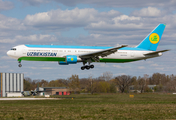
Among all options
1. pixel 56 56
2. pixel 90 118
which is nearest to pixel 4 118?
pixel 90 118

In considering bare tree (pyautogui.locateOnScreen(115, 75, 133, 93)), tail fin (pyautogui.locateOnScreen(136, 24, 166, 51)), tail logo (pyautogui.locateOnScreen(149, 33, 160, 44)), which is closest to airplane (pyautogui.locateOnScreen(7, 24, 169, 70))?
tail fin (pyautogui.locateOnScreen(136, 24, 166, 51))

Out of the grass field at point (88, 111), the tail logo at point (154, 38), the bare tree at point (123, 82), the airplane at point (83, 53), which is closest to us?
the grass field at point (88, 111)

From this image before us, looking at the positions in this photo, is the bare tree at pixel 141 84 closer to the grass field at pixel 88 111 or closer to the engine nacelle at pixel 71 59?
the engine nacelle at pixel 71 59

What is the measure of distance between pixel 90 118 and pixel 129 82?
430 ft

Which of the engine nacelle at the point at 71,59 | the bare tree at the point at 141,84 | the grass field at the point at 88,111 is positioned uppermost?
the engine nacelle at the point at 71,59

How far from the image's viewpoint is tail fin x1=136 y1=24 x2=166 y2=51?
65.1 metres

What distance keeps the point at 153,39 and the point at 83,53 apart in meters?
21.4

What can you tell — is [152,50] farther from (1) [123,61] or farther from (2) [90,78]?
(2) [90,78]

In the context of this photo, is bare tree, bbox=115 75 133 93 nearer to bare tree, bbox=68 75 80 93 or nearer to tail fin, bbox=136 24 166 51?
bare tree, bbox=68 75 80 93

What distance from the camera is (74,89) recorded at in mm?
156375

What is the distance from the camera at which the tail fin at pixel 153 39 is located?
213 feet

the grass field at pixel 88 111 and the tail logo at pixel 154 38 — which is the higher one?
the tail logo at pixel 154 38

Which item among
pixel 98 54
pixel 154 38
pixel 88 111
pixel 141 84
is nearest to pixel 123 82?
pixel 141 84

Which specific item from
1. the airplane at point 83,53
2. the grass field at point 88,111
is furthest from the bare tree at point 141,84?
the grass field at point 88,111
